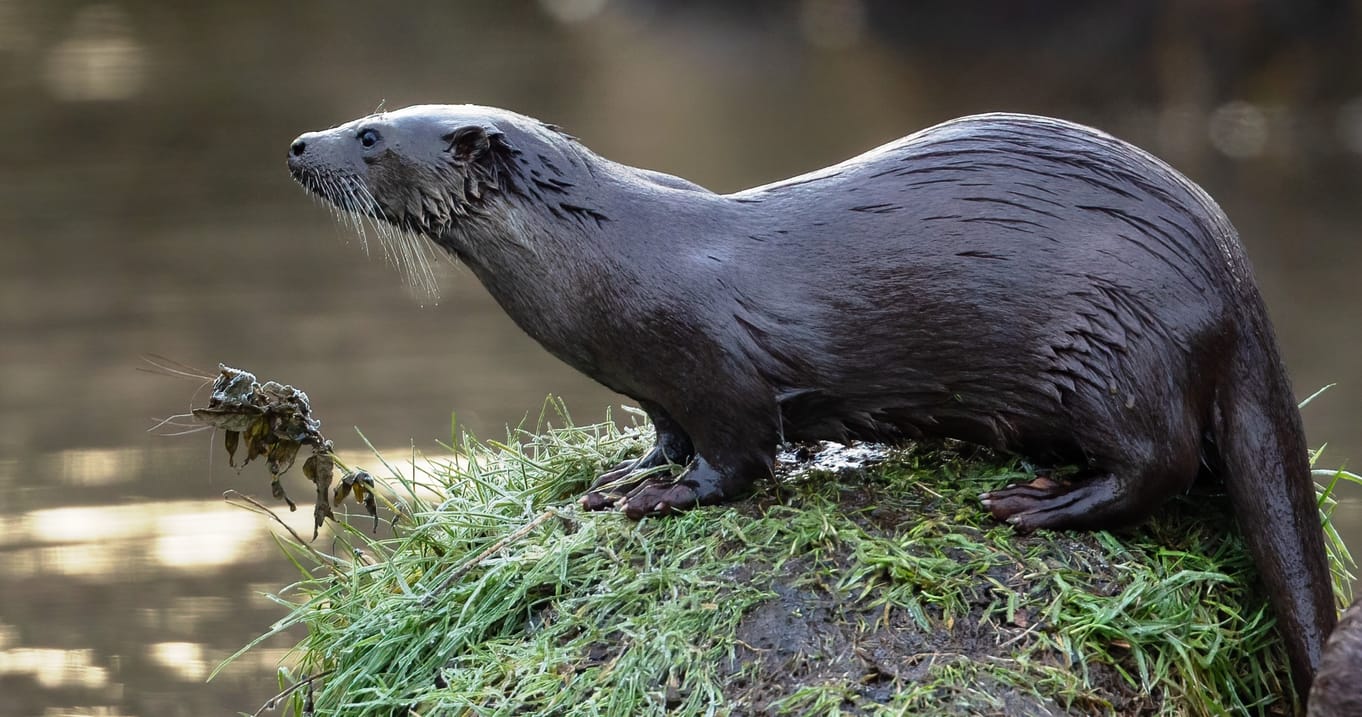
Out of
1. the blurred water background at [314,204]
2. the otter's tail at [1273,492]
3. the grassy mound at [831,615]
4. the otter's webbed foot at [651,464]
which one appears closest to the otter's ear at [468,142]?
the otter's webbed foot at [651,464]

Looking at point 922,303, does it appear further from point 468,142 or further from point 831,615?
point 468,142

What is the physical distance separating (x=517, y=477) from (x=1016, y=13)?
24.4 ft

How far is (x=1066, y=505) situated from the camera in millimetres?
1991

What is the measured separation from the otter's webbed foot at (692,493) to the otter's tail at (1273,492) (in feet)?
2.08

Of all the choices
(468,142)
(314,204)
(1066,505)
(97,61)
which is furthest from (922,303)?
(97,61)

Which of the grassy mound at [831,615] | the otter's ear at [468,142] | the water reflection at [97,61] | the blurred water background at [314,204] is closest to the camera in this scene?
the grassy mound at [831,615]

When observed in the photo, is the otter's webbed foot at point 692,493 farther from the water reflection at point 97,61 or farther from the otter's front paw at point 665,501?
the water reflection at point 97,61

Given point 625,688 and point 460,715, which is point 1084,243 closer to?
point 625,688

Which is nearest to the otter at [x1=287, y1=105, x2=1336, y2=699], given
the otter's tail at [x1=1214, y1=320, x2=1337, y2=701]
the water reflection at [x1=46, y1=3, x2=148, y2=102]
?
the otter's tail at [x1=1214, y1=320, x2=1337, y2=701]

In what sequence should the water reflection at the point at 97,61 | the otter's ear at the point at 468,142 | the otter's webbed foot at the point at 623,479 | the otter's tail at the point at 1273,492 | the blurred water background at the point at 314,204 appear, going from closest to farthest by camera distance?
the otter's tail at the point at 1273,492
the otter's ear at the point at 468,142
the otter's webbed foot at the point at 623,479
the blurred water background at the point at 314,204
the water reflection at the point at 97,61

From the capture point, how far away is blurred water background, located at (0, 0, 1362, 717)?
370 cm

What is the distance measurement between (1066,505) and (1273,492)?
260mm

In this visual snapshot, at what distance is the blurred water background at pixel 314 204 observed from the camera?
3.70 metres

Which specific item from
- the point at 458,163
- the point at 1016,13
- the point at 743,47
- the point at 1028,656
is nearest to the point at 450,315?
the point at 458,163
